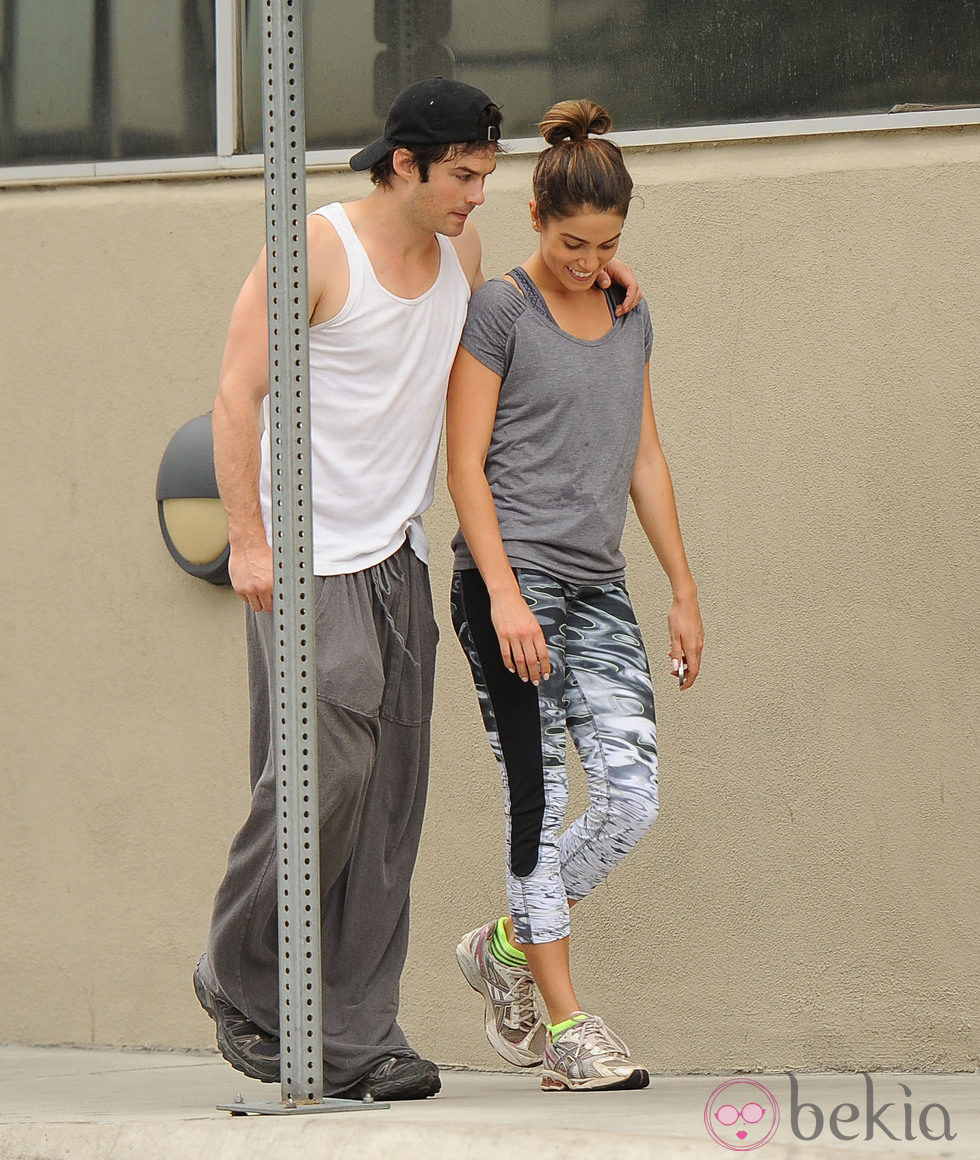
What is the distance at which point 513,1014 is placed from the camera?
3.82m

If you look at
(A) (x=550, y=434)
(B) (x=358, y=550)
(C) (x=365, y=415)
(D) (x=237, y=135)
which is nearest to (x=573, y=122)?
(A) (x=550, y=434)

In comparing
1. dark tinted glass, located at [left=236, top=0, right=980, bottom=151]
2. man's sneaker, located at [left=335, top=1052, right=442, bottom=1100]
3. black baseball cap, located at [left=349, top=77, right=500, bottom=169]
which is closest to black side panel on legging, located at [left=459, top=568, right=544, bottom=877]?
man's sneaker, located at [left=335, top=1052, right=442, bottom=1100]

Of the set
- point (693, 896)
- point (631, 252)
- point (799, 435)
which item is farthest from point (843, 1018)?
point (631, 252)

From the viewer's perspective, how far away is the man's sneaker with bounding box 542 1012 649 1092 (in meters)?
3.49

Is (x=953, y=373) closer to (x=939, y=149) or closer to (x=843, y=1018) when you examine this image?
(x=939, y=149)

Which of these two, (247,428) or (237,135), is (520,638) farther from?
(237,135)

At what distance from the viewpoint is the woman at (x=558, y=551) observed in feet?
11.8

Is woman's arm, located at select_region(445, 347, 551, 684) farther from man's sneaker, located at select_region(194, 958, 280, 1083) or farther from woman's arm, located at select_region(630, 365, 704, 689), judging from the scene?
man's sneaker, located at select_region(194, 958, 280, 1083)

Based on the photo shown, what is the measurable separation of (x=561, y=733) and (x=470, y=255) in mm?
1059

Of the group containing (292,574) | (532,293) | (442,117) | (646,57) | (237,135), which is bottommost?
(292,574)

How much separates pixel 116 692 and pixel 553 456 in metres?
2.06

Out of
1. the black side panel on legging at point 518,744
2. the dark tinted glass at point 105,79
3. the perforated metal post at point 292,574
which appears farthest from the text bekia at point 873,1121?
the dark tinted glass at point 105,79

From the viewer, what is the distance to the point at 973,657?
4418 millimetres

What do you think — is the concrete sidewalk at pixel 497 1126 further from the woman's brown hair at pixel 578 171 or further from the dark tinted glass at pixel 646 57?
the dark tinted glass at pixel 646 57
